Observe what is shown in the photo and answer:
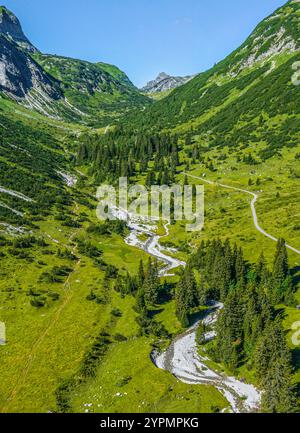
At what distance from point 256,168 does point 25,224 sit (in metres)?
120

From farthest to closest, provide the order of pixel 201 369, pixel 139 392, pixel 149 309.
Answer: pixel 149 309, pixel 201 369, pixel 139 392

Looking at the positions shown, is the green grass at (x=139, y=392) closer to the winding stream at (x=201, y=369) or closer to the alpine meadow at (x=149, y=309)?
the alpine meadow at (x=149, y=309)

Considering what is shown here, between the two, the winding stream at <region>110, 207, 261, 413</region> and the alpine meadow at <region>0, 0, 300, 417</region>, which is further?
the alpine meadow at <region>0, 0, 300, 417</region>

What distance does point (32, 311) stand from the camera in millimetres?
87250

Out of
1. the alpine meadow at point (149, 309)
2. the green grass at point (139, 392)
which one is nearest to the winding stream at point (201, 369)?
the alpine meadow at point (149, 309)

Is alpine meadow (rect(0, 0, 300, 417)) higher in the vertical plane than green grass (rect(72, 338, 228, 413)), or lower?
higher

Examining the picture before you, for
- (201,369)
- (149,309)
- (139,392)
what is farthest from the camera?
(149,309)

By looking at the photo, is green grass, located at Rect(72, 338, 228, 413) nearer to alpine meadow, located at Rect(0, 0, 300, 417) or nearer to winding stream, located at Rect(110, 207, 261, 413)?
alpine meadow, located at Rect(0, 0, 300, 417)

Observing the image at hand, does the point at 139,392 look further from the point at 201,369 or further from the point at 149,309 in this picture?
the point at 149,309

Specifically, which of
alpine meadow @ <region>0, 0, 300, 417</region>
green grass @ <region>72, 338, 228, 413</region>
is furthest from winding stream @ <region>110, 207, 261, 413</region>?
green grass @ <region>72, 338, 228, 413</region>

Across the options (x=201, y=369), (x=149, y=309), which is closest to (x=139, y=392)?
(x=201, y=369)

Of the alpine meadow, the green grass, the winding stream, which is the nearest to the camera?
the green grass

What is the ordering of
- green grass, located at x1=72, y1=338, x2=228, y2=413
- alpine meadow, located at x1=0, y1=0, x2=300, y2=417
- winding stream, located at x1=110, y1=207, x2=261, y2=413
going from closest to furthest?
green grass, located at x1=72, y1=338, x2=228, y2=413
winding stream, located at x1=110, y1=207, x2=261, y2=413
alpine meadow, located at x1=0, y1=0, x2=300, y2=417
